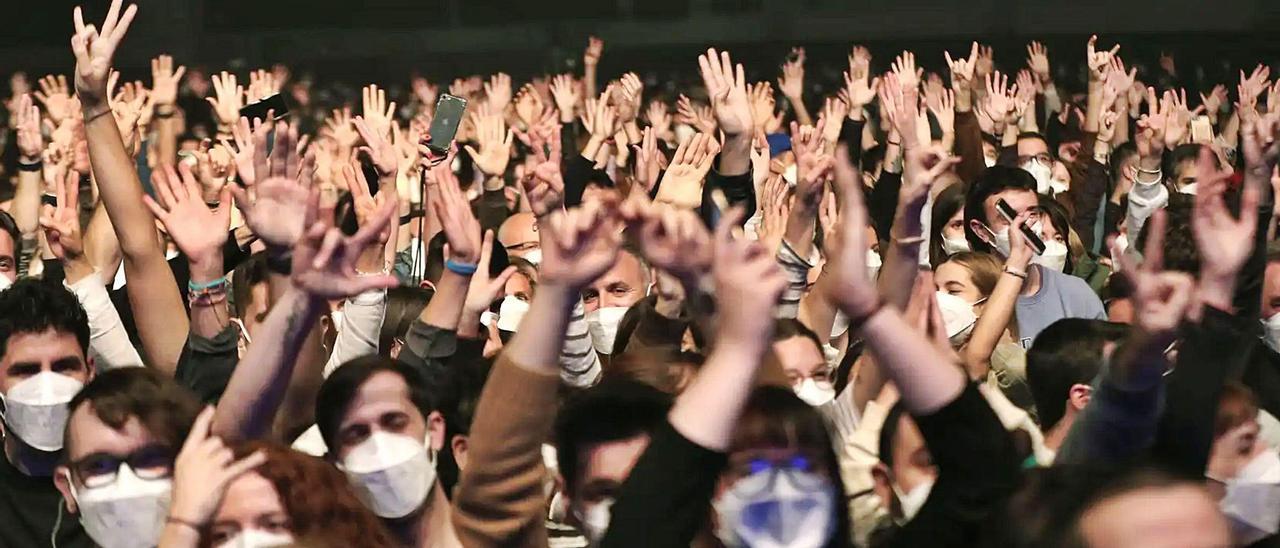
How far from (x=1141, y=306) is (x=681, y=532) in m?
0.73

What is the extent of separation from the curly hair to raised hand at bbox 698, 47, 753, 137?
2880mm

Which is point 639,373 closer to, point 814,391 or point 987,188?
point 814,391

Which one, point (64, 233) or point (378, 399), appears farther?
point (64, 233)

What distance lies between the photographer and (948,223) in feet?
20.8

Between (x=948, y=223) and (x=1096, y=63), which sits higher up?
(x=1096, y=63)

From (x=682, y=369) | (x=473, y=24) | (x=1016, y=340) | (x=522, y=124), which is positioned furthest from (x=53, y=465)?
(x=473, y=24)

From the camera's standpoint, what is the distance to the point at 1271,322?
463 cm

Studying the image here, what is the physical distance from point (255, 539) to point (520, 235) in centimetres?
378

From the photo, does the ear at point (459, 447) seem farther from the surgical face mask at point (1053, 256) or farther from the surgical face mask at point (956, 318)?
the surgical face mask at point (1053, 256)

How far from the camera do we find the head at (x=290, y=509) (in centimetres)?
245

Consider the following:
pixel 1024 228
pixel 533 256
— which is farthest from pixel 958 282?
pixel 533 256

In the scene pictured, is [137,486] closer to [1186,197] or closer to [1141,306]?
[1141,306]

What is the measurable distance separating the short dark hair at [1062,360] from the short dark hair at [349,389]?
1.22m

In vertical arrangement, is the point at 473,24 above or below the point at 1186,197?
below
